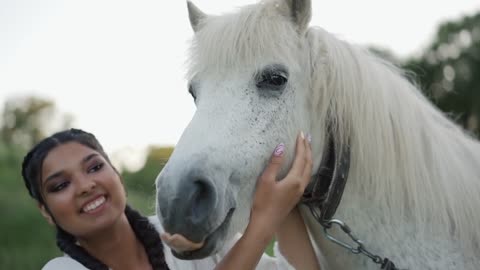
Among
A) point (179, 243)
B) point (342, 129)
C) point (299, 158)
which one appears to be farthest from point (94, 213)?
point (342, 129)

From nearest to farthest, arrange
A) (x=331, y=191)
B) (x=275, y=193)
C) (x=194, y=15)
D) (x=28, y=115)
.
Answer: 1. (x=275, y=193)
2. (x=331, y=191)
3. (x=194, y=15)
4. (x=28, y=115)

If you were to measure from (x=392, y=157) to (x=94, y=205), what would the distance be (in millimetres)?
1397

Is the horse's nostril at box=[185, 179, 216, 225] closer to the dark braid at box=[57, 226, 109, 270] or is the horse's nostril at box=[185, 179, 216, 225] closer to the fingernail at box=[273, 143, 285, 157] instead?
the fingernail at box=[273, 143, 285, 157]

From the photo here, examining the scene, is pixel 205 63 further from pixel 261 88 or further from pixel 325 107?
pixel 325 107

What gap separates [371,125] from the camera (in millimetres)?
2391

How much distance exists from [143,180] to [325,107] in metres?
7.59

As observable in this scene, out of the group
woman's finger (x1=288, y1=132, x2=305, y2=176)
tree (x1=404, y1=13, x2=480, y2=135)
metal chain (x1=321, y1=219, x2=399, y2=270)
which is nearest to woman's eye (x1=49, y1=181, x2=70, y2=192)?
woman's finger (x1=288, y1=132, x2=305, y2=176)

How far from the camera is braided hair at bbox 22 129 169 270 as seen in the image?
2.50 metres

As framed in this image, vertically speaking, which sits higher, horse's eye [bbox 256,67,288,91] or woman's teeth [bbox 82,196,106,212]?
horse's eye [bbox 256,67,288,91]

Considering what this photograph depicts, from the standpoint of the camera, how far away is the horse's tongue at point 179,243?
204cm

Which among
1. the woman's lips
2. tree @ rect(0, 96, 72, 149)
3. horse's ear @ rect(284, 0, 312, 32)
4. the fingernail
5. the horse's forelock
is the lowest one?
tree @ rect(0, 96, 72, 149)

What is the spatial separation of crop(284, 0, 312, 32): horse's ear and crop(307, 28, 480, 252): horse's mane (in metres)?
0.08

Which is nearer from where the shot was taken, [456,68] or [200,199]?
[200,199]

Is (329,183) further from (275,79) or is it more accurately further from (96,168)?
(96,168)
